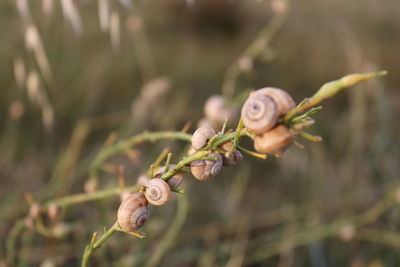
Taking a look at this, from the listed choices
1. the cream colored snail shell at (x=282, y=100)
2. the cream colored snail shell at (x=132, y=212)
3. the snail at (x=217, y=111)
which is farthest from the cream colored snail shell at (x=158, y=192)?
the snail at (x=217, y=111)

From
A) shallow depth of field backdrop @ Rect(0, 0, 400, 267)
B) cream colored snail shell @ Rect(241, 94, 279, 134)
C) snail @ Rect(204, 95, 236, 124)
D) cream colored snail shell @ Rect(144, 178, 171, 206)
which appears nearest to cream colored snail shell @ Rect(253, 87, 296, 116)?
cream colored snail shell @ Rect(241, 94, 279, 134)

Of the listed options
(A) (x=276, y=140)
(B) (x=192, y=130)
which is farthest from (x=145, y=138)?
(B) (x=192, y=130)

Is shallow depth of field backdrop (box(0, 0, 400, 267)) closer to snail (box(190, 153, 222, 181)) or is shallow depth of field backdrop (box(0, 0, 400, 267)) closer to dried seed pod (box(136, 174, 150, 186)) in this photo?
dried seed pod (box(136, 174, 150, 186))

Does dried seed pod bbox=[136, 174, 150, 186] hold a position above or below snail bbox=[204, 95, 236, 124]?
below

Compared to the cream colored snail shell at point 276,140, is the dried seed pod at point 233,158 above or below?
above

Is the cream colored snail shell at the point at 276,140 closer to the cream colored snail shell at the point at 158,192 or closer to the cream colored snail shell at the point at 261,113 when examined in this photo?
the cream colored snail shell at the point at 261,113
